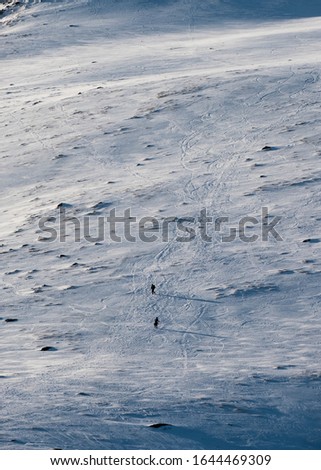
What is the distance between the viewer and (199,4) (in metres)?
23.5

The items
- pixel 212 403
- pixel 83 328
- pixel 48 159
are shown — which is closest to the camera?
pixel 212 403

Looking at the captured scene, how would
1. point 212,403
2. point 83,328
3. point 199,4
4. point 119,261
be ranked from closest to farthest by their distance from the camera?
point 212,403 → point 83,328 → point 119,261 → point 199,4

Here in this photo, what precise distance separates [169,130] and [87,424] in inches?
315

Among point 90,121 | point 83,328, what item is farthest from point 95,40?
point 83,328

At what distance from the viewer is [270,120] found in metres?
12.8

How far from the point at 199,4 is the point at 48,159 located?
1228 centimetres

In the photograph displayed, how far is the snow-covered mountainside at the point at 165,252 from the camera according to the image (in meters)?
5.79

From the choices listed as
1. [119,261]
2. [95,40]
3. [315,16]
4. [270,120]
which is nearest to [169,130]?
[270,120]

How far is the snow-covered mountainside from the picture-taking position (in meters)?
5.79

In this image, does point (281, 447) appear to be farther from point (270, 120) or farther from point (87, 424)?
point (270, 120)

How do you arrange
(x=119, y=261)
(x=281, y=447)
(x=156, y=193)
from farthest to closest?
(x=156, y=193) < (x=119, y=261) < (x=281, y=447)

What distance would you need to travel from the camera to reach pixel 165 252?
29.2ft

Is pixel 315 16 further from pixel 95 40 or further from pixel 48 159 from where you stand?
pixel 48 159

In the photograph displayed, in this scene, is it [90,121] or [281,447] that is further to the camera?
[90,121]
